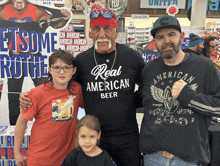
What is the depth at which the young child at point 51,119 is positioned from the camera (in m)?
1.45

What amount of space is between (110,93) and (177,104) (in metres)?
0.53

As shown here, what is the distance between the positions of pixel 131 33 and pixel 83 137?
26.0 ft

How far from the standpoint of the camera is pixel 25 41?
2.35 m

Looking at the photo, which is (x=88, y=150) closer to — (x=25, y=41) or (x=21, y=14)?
(x=25, y=41)

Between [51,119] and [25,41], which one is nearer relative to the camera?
[51,119]

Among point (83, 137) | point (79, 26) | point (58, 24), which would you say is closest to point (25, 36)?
point (58, 24)

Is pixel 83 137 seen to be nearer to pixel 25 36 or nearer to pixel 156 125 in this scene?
pixel 156 125

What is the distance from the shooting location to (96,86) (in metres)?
1.49

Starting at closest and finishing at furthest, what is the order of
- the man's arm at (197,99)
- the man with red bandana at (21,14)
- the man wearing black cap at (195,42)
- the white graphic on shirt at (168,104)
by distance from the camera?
the man's arm at (197,99)
the white graphic on shirt at (168,104)
the man with red bandana at (21,14)
the man wearing black cap at (195,42)

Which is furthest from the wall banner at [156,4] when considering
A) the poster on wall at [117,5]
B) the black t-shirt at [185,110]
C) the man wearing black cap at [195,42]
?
the black t-shirt at [185,110]

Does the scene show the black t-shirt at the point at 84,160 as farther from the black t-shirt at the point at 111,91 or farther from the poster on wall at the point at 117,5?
the poster on wall at the point at 117,5

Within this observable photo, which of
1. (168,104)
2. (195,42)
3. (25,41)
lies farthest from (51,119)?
(195,42)

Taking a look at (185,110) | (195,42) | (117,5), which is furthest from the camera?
(117,5)

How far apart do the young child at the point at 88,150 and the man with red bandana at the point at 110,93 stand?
160 mm
